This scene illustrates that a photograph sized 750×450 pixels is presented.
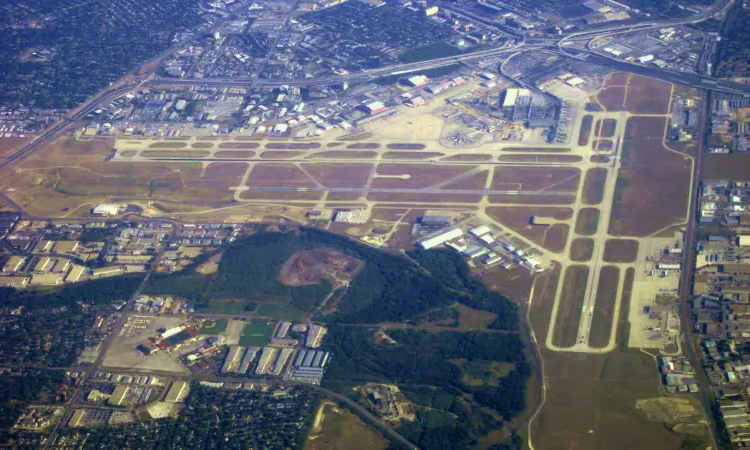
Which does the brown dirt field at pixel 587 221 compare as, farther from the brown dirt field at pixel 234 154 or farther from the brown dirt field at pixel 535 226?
the brown dirt field at pixel 234 154

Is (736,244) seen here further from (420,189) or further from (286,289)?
(286,289)

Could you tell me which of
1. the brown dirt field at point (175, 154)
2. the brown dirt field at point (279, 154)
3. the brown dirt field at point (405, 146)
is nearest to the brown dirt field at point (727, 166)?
the brown dirt field at point (405, 146)

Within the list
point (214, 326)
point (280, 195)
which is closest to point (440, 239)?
point (280, 195)

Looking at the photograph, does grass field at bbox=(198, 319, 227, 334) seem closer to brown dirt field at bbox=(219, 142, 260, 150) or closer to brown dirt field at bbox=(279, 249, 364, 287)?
brown dirt field at bbox=(279, 249, 364, 287)

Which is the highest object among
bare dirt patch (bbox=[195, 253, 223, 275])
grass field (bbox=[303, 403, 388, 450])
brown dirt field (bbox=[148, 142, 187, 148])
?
grass field (bbox=[303, 403, 388, 450])

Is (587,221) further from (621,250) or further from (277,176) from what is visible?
(277,176)

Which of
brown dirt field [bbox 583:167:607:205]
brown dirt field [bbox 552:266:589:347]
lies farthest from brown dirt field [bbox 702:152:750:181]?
brown dirt field [bbox 552:266:589:347]

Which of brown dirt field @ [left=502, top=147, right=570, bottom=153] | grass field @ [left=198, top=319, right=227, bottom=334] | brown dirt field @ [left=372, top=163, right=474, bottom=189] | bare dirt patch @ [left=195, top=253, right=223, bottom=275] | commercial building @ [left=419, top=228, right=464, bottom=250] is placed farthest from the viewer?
brown dirt field @ [left=502, top=147, right=570, bottom=153]
